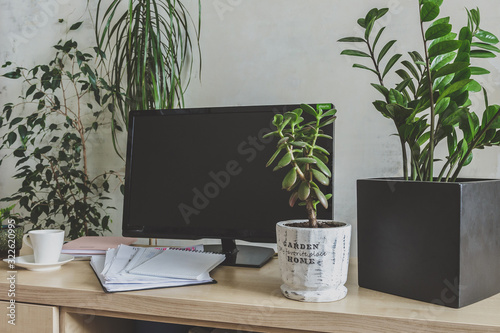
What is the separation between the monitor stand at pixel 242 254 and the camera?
123 centimetres

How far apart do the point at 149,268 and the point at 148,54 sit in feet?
2.69

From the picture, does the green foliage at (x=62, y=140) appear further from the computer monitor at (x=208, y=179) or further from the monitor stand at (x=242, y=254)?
the monitor stand at (x=242, y=254)

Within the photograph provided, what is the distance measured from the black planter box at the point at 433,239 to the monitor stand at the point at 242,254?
0.33 m

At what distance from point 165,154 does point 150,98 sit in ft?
Answer: 1.05

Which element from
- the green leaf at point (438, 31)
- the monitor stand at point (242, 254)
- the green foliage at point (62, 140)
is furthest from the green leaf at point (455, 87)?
the green foliage at point (62, 140)

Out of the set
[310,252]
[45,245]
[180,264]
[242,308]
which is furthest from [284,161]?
[45,245]

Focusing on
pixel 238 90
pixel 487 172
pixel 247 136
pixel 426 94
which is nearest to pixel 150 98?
pixel 238 90

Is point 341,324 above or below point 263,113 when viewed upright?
below

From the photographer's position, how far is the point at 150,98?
5.13 feet

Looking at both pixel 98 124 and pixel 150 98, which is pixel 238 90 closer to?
pixel 150 98

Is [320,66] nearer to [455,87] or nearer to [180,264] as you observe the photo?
[455,87]

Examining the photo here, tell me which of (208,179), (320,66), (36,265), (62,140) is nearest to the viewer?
(36,265)

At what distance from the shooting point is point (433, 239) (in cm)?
89

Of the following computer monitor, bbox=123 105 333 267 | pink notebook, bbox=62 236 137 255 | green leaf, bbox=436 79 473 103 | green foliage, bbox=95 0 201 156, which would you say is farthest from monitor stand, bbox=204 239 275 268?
green leaf, bbox=436 79 473 103
